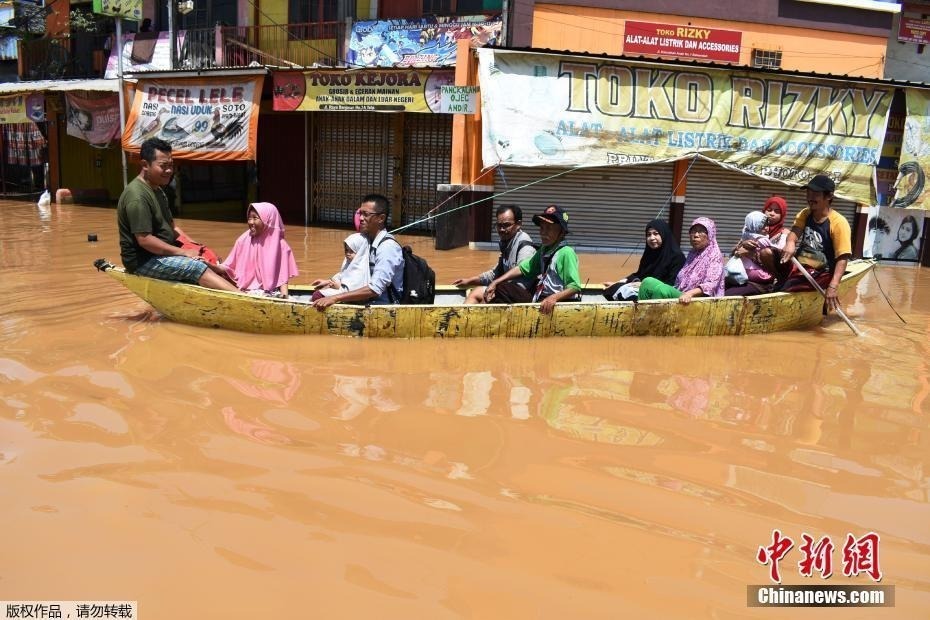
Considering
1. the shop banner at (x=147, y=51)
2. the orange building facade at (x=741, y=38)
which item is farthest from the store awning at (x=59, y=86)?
the orange building facade at (x=741, y=38)

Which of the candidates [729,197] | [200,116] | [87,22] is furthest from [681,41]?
[87,22]

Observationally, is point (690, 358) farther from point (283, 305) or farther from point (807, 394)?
point (283, 305)

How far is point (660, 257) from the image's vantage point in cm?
647

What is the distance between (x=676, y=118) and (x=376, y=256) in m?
7.49

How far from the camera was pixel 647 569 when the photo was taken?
2.72 meters

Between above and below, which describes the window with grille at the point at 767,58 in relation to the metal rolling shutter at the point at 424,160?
above

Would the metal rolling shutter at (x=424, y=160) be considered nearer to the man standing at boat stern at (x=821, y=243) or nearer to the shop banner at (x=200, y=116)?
the shop banner at (x=200, y=116)

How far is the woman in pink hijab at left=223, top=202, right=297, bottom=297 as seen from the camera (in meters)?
6.14

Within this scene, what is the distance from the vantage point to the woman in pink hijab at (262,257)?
6137 mm

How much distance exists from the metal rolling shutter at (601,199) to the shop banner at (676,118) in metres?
0.86

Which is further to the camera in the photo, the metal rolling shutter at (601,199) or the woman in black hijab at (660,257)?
the metal rolling shutter at (601,199)

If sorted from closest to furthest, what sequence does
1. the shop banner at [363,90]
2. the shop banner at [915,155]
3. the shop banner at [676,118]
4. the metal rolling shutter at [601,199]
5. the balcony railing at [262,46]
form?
1. the shop banner at [676,118]
2. the shop banner at [915,155]
3. the metal rolling shutter at [601,199]
4. the shop banner at [363,90]
5. the balcony railing at [262,46]

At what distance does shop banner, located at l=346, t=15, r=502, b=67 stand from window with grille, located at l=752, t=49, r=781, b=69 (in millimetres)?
4706

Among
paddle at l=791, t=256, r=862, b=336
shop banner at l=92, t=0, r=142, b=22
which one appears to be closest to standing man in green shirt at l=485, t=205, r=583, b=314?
paddle at l=791, t=256, r=862, b=336
